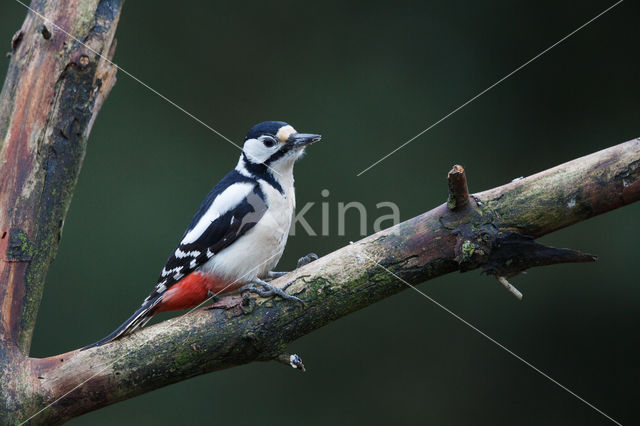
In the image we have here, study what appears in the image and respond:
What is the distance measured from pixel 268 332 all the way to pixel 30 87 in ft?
3.42

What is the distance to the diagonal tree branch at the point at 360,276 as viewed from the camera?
1.78 m

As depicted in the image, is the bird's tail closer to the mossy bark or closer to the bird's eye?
the mossy bark

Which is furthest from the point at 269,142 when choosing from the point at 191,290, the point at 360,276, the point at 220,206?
the point at 360,276

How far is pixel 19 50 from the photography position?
2051mm

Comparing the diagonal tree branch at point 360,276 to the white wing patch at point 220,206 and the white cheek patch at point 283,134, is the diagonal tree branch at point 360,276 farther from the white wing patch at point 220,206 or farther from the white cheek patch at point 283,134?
the white cheek patch at point 283,134

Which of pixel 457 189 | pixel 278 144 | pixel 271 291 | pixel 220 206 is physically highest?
pixel 278 144

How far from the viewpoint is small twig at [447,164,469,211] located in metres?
1.71

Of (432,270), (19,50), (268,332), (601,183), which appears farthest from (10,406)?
(601,183)

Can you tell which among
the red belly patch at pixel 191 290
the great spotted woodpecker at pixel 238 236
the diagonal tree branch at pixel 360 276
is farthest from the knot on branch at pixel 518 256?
the red belly patch at pixel 191 290

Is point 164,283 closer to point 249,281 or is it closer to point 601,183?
point 249,281

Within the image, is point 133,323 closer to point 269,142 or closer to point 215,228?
point 215,228

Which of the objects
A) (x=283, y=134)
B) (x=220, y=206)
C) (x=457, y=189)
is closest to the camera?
(x=457, y=189)

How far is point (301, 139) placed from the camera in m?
2.34

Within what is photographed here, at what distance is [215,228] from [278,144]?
0.40 meters
